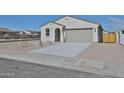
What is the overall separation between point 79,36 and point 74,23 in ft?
7.35

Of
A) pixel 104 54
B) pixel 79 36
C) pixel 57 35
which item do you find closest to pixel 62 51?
pixel 104 54

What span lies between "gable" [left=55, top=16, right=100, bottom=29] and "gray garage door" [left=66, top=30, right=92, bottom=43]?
0.78 metres

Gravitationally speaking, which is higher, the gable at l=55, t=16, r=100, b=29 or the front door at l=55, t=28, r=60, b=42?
the gable at l=55, t=16, r=100, b=29

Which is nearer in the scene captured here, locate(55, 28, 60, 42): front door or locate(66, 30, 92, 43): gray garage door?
locate(66, 30, 92, 43): gray garage door

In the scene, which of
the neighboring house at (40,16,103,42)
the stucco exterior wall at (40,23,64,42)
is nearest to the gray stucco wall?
the neighboring house at (40,16,103,42)

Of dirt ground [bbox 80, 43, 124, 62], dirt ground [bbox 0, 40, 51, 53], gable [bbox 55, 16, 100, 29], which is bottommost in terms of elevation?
dirt ground [bbox 80, 43, 124, 62]

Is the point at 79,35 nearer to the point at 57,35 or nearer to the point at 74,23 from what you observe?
the point at 74,23

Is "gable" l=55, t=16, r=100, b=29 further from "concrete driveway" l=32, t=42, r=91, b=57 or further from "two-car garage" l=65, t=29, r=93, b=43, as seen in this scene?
"concrete driveway" l=32, t=42, r=91, b=57

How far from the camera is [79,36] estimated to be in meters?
30.5

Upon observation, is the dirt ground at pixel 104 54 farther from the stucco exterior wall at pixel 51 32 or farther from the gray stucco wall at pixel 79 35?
the stucco exterior wall at pixel 51 32

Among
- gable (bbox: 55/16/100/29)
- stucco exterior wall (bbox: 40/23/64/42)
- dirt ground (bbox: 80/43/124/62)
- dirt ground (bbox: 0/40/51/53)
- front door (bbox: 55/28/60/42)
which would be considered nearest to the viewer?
dirt ground (bbox: 80/43/124/62)

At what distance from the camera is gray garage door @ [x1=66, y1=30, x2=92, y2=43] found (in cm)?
2989
